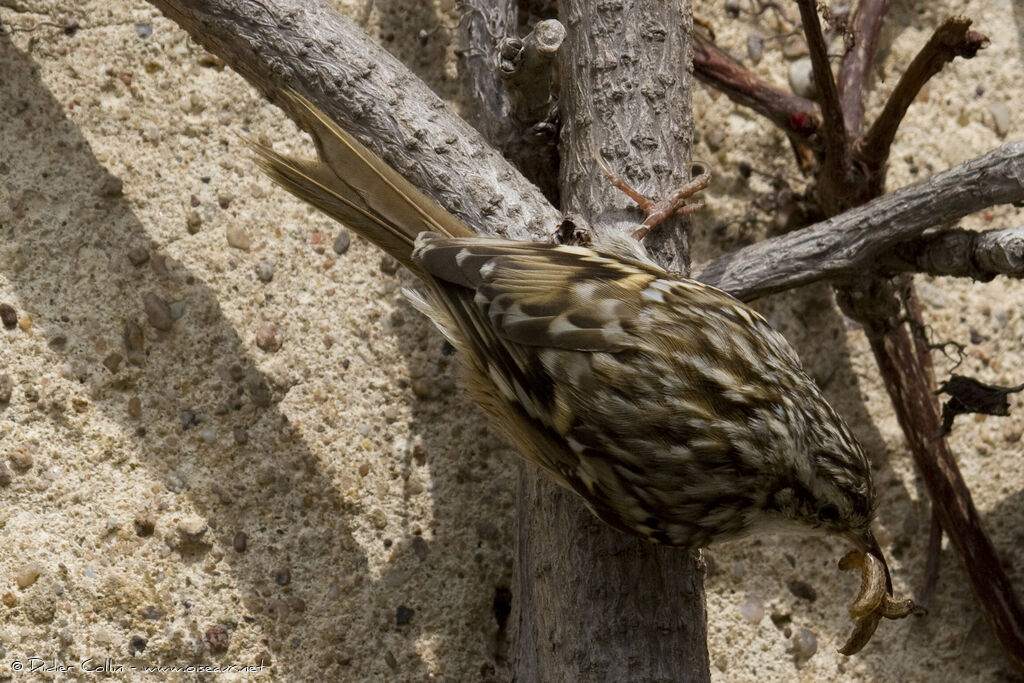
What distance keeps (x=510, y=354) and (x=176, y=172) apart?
124 centimetres

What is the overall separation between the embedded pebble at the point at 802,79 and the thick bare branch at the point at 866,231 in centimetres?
94

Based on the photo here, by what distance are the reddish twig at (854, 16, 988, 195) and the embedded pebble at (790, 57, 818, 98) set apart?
0.44 m

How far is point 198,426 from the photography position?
2611mm

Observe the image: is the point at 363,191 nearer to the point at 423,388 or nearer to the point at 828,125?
the point at 423,388

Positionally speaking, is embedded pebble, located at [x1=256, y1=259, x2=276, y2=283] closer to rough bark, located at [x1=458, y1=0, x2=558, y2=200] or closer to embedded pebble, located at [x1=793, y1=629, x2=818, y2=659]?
rough bark, located at [x1=458, y1=0, x2=558, y2=200]

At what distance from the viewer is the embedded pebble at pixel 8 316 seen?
8.43 ft

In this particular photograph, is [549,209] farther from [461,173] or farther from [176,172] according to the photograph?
[176,172]

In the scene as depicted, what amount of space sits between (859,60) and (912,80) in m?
0.49

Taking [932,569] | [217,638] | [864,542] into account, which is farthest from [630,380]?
[932,569]

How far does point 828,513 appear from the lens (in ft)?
6.77

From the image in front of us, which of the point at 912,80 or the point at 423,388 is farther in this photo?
the point at 423,388

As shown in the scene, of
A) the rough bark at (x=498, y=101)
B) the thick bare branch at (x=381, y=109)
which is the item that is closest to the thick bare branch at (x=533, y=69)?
the rough bark at (x=498, y=101)

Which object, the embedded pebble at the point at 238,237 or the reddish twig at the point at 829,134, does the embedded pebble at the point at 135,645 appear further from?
the reddish twig at the point at 829,134

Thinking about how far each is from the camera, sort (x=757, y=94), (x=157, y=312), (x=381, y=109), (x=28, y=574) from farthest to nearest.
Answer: (x=757, y=94)
(x=157, y=312)
(x=28, y=574)
(x=381, y=109)
